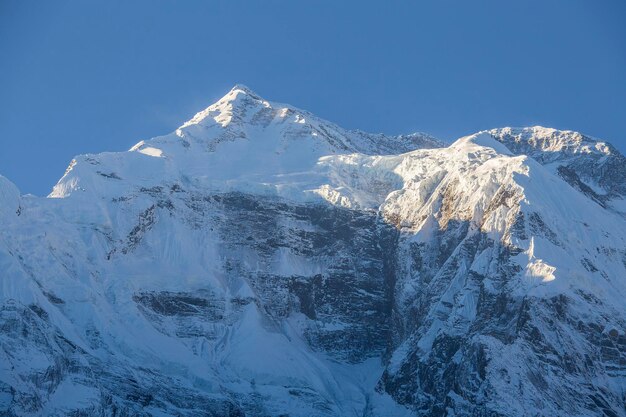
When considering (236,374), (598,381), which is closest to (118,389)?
(236,374)

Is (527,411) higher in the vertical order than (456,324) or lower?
lower

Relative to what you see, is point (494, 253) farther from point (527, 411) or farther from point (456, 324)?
point (527, 411)

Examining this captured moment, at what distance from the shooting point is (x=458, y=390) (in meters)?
179

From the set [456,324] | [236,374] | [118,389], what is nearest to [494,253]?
[456,324]

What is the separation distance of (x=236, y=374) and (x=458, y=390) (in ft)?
116

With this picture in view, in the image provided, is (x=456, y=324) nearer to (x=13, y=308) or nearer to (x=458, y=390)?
(x=458, y=390)

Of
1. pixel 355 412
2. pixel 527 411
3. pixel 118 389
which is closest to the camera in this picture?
pixel 527 411

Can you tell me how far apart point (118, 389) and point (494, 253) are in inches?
2209

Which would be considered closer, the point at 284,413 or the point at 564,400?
the point at 564,400

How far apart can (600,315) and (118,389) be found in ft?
213

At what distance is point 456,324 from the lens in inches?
7574

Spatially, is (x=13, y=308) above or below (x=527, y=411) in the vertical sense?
above

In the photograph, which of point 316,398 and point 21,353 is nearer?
point 21,353

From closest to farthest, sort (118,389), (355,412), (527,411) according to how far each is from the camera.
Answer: (527,411) → (118,389) → (355,412)
